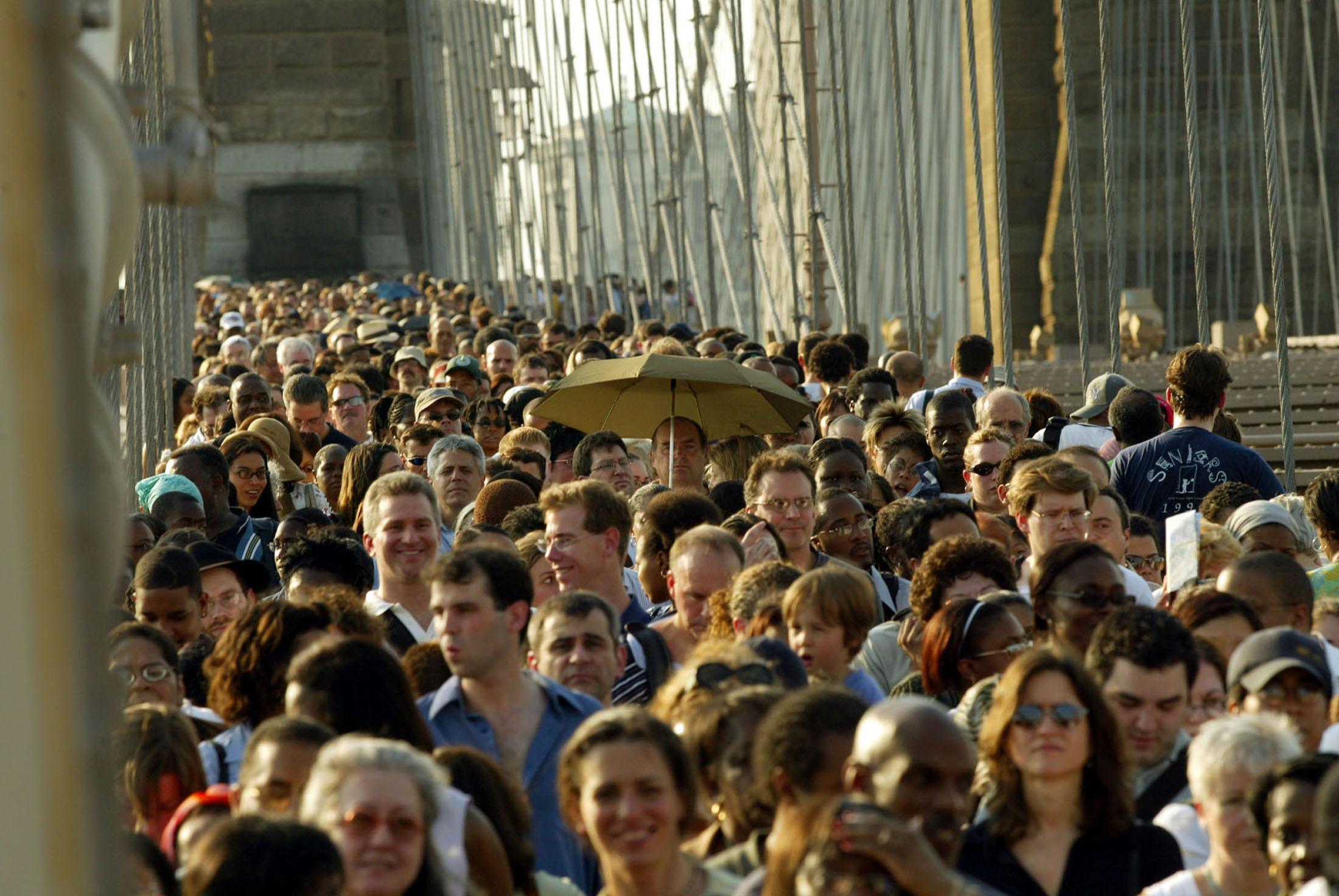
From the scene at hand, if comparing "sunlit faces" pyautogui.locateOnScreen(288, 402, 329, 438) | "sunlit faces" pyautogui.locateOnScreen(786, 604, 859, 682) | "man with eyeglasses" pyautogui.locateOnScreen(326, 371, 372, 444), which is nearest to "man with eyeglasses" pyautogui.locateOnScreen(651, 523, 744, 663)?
"sunlit faces" pyautogui.locateOnScreen(786, 604, 859, 682)

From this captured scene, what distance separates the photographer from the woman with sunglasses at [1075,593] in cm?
593

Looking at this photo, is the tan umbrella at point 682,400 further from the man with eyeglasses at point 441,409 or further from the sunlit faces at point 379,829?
the sunlit faces at point 379,829

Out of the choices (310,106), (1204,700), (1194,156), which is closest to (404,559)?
(1204,700)

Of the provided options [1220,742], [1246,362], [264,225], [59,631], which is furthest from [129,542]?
[264,225]

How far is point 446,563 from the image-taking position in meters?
5.60

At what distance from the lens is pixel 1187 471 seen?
8.98m

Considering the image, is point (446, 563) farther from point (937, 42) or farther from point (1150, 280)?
point (1150, 280)

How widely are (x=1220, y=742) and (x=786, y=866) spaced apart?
46.6 inches

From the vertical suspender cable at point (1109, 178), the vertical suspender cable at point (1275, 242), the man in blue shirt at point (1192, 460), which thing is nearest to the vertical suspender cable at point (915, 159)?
the vertical suspender cable at point (1109, 178)

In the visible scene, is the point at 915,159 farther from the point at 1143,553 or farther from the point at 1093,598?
the point at 1093,598

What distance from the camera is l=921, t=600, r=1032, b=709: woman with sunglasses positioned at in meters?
5.64

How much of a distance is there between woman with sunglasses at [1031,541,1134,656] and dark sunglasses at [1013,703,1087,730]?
1441mm

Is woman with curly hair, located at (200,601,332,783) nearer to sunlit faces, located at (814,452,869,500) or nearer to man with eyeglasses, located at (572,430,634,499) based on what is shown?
sunlit faces, located at (814,452,869,500)

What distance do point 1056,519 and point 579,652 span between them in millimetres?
2324
